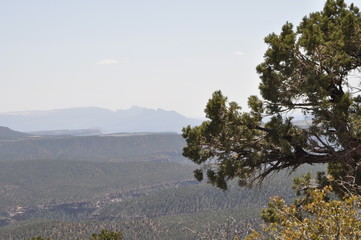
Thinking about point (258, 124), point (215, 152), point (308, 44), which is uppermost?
point (308, 44)

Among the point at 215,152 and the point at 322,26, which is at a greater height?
the point at 322,26

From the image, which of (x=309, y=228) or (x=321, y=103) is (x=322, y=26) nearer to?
(x=321, y=103)

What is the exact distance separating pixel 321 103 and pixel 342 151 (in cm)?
291

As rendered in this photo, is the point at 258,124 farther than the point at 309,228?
Yes

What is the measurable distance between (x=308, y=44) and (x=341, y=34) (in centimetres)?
177

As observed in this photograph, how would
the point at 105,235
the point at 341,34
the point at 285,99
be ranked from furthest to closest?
1. the point at 105,235
2. the point at 285,99
3. the point at 341,34

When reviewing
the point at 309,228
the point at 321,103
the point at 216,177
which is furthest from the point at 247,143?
the point at 309,228

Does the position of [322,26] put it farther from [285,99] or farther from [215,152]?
[215,152]

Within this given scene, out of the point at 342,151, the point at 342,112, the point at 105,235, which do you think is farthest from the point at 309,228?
the point at 105,235

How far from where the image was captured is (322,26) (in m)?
20.0

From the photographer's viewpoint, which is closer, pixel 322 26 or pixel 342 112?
pixel 342 112

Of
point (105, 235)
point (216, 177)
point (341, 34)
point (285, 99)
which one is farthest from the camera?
point (105, 235)

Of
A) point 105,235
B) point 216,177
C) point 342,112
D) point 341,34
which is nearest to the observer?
point 342,112

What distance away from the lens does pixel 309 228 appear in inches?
431
